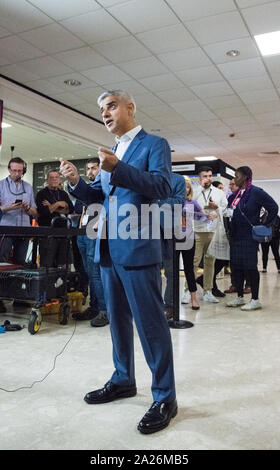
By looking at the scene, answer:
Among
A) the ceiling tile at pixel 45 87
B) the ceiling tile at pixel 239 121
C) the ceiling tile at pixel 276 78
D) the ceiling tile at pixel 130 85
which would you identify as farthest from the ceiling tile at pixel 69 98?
the ceiling tile at pixel 276 78

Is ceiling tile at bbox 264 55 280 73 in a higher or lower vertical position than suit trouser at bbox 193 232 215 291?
higher

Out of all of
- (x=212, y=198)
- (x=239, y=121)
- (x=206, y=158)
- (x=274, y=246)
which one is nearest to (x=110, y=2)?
(x=212, y=198)

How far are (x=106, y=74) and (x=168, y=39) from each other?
124 centimetres

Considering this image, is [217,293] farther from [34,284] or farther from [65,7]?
[65,7]

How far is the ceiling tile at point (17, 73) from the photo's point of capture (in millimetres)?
5137

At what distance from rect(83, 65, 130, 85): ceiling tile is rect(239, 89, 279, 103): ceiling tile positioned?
6.39 feet

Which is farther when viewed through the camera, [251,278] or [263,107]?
[263,107]

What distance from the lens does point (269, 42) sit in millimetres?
4379

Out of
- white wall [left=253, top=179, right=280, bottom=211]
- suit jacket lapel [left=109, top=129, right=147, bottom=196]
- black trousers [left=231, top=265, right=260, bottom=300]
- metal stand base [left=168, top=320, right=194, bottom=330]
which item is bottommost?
metal stand base [left=168, top=320, right=194, bottom=330]

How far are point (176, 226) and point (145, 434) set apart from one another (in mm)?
1972

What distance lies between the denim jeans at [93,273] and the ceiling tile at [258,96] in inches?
151

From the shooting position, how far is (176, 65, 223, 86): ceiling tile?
5.17 m

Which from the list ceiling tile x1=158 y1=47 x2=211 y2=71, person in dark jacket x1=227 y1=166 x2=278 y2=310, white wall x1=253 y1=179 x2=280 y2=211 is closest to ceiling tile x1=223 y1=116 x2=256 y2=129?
ceiling tile x1=158 y1=47 x2=211 y2=71

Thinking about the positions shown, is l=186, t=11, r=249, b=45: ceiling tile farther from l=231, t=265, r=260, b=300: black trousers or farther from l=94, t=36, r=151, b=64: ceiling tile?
l=231, t=265, r=260, b=300: black trousers
